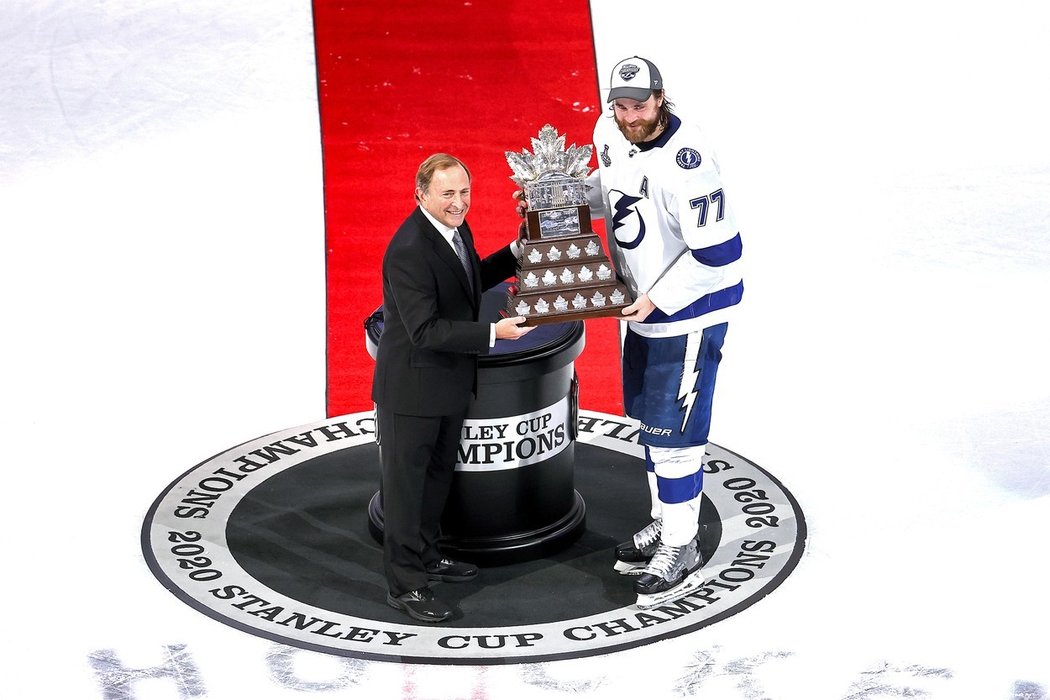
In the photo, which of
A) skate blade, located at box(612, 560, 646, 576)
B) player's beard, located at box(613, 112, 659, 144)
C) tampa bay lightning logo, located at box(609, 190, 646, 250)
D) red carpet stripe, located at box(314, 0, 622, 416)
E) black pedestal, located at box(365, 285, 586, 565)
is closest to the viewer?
player's beard, located at box(613, 112, 659, 144)

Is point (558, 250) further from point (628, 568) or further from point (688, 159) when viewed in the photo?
point (628, 568)

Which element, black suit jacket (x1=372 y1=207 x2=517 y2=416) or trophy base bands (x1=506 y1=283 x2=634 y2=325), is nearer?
black suit jacket (x1=372 y1=207 x2=517 y2=416)

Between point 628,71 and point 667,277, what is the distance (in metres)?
0.72

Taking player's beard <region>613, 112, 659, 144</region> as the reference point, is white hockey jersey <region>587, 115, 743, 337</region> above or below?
below

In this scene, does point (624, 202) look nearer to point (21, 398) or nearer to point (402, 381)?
point (402, 381)

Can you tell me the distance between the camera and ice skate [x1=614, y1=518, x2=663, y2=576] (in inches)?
213

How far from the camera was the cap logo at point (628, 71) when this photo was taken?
4758 millimetres

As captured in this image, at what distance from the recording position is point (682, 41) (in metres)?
9.70

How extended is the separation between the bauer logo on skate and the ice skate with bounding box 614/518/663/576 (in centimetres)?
14

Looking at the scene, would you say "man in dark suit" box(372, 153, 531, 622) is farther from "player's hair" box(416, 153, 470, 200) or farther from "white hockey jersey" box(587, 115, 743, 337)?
"white hockey jersey" box(587, 115, 743, 337)

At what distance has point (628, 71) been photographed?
477 cm

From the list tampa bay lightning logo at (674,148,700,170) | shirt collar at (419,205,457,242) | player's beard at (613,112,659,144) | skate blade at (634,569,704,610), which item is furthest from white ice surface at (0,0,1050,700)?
player's beard at (613,112,659,144)

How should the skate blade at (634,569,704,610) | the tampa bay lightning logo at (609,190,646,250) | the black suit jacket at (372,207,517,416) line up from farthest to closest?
the skate blade at (634,569,704,610)
the tampa bay lightning logo at (609,190,646,250)
the black suit jacket at (372,207,517,416)

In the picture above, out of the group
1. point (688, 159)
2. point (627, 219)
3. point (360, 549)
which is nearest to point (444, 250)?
point (627, 219)
